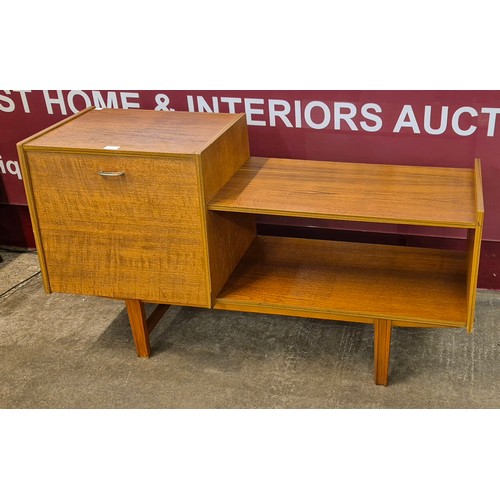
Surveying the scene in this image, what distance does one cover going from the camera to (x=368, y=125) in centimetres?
313

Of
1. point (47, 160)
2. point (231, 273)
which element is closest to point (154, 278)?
point (231, 273)

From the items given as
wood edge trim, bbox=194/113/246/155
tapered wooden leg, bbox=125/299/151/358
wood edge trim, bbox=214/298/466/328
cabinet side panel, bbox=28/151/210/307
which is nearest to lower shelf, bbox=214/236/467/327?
wood edge trim, bbox=214/298/466/328

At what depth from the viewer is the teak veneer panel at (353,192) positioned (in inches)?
98.7

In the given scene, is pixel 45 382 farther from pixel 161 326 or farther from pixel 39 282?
pixel 39 282

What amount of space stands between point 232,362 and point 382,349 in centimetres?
66

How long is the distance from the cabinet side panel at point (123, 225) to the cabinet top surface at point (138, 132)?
0.05 m

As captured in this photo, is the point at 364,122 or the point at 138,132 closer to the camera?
the point at 138,132

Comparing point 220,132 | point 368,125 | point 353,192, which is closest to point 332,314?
point 353,192

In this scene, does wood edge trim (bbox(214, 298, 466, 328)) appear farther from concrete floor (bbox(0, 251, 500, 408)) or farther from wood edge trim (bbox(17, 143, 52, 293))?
wood edge trim (bbox(17, 143, 52, 293))

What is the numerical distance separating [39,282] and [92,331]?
619 millimetres

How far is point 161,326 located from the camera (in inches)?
128

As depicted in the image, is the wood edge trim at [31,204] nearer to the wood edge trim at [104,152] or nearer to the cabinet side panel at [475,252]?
the wood edge trim at [104,152]

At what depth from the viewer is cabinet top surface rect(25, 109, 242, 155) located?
2.60 metres

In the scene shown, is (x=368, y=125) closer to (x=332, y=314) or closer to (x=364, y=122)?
(x=364, y=122)
